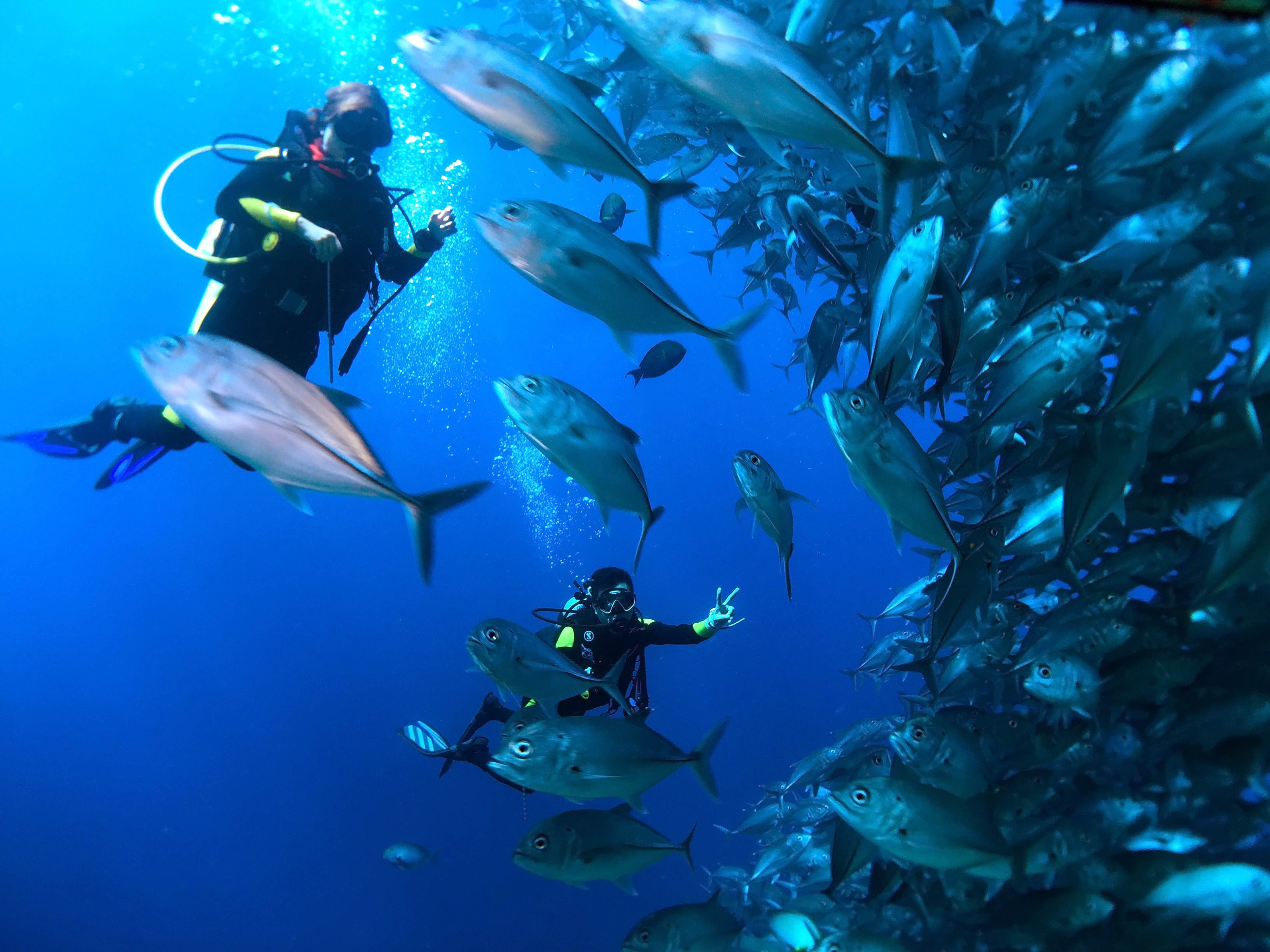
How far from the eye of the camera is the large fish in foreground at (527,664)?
262 cm

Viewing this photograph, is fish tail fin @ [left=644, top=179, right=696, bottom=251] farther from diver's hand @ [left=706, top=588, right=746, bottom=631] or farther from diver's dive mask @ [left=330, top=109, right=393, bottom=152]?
diver's hand @ [left=706, top=588, right=746, bottom=631]

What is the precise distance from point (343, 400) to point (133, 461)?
387 centimetres

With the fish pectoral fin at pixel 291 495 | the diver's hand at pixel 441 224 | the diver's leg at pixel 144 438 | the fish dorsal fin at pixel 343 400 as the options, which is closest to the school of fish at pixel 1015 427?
the fish dorsal fin at pixel 343 400

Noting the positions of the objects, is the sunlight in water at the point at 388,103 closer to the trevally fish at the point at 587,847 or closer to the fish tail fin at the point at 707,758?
the fish tail fin at the point at 707,758

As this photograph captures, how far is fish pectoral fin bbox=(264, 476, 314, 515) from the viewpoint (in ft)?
5.56

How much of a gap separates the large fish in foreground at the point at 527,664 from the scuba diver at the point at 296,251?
6.58 ft

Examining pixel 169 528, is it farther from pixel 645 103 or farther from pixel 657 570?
pixel 645 103

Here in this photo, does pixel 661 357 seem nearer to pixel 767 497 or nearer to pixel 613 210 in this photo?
pixel 613 210

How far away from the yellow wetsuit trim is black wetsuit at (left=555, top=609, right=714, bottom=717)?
11.1 feet

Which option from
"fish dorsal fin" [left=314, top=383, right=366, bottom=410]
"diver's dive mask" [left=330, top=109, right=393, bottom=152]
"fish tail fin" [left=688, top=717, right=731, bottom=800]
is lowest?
"fish tail fin" [left=688, top=717, right=731, bottom=800]

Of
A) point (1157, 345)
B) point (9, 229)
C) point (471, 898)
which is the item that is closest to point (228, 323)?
point (1157, 345)

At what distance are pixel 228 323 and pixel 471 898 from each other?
→ 16.6 metres

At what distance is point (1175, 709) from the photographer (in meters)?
2.21

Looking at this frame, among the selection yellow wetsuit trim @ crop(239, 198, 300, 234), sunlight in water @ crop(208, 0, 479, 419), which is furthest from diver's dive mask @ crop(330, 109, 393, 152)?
sunlight in water @ crop(208, 0, 479, 419)
